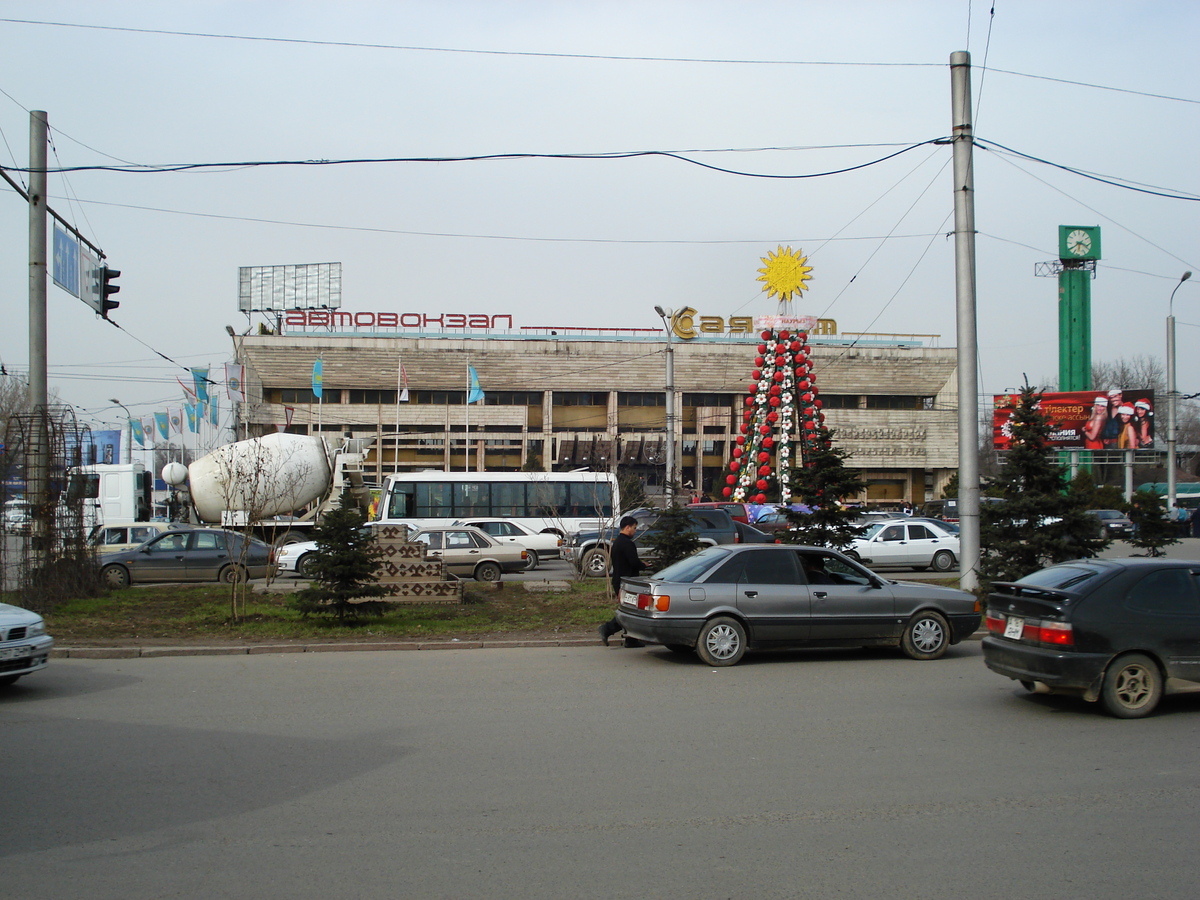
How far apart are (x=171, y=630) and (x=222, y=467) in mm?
19637

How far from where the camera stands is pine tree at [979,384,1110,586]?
15039 mm

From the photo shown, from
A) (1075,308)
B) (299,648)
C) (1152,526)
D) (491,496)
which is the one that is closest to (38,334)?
(299,648)

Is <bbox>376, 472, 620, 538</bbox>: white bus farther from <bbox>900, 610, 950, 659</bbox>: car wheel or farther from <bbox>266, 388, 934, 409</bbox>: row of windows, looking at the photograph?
<bbox>266, 388, 934, 409</bbox>: row of windows

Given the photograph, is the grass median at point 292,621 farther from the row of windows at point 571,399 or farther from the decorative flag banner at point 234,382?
the row of windows at point 571,399

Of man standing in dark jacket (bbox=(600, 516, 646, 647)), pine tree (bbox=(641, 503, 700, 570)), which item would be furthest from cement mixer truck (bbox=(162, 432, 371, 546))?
man standing in dark jacket (bbox=(600, 516, 646, 647))

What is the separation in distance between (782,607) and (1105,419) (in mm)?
56640

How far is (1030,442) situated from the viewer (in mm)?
15344

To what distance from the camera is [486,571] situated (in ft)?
75.9

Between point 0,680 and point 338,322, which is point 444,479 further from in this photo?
point 338,322

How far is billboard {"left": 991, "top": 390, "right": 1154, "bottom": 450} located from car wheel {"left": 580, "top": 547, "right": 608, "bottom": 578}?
41.8m

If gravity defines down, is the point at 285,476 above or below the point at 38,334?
below

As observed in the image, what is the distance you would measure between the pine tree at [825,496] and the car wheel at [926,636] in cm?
421

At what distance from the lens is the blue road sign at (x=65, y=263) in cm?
1630

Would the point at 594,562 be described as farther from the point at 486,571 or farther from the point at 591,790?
the point at 591,790
